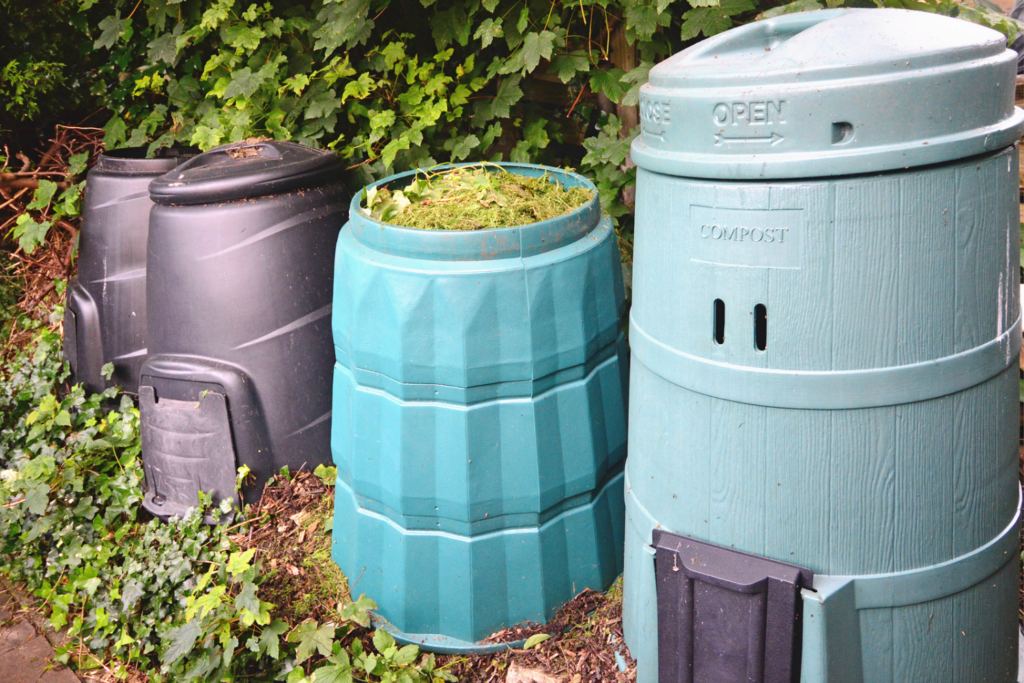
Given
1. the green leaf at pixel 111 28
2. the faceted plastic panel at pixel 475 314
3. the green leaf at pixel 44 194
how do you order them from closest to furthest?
the faceted plastic panel at pixel 475 314 < the green leaf at pixel 111 28 < the green leaf at pixel 44 194

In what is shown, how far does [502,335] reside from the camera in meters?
1.58

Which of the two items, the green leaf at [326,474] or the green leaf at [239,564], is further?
the green leaf at [326,474]

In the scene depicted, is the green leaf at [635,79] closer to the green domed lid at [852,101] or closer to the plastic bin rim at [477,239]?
the plastic bin rim at [477,239]

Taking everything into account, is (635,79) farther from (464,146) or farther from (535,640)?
(535,640)

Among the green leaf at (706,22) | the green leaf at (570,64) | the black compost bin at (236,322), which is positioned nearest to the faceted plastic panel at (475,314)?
the black compost bin at (236,322)

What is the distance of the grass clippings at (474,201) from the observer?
1713 mm

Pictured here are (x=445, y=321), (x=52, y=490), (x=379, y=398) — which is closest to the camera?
(x=445, y=321)

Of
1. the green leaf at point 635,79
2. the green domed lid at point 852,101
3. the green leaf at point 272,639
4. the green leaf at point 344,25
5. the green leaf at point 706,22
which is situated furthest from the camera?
the green leaf at point 344,25

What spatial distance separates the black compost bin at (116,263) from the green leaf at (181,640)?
41.6 inches

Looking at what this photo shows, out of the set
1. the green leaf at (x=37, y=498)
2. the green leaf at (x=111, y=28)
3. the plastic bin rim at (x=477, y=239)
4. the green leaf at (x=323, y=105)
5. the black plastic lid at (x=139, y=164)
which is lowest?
the green leaf at (x=37, y=498)

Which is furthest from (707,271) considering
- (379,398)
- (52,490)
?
(52,490)

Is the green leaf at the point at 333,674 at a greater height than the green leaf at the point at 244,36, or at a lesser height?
lesser

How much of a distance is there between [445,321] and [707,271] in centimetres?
55

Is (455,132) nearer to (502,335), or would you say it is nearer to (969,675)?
(502,335)
